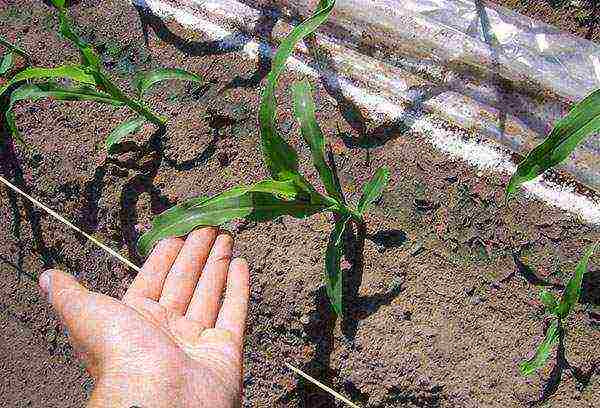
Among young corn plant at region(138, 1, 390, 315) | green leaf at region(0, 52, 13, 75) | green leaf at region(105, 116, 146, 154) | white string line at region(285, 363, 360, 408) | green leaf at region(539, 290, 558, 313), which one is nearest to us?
young corn plant at region(138, 1, 390, 315)

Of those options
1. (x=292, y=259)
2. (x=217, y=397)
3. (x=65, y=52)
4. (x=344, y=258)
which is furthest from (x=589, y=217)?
(x=65, y=52)

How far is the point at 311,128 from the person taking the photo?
135 centimetres

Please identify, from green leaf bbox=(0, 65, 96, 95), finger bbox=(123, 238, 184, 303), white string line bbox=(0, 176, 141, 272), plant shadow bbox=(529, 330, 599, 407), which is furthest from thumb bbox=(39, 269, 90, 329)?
plant shadow bbox=(529, 330, 599, 407)

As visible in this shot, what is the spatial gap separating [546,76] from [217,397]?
3.38 ft

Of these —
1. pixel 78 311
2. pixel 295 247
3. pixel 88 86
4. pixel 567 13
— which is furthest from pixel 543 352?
pixel 88 86

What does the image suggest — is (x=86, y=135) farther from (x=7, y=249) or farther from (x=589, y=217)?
(x=589, y=217)

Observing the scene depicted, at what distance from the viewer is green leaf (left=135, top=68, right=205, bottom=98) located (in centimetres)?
156

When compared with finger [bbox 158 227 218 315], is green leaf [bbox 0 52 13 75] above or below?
above

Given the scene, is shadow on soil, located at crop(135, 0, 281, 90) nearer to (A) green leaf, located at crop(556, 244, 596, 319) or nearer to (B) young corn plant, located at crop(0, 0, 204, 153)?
(B) young corn plant, located at crop(0, 0, 204, 153)

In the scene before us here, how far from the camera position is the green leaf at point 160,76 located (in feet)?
5.13

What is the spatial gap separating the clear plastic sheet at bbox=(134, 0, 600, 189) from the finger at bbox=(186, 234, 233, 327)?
47 cm

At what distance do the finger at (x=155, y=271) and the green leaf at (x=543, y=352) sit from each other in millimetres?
797

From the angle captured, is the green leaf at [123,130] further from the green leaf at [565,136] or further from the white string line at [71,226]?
the green leaf at [565,136]

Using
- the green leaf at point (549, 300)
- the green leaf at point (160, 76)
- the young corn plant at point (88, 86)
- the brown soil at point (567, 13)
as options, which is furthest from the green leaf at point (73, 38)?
the green leaf at point (549, 300)
